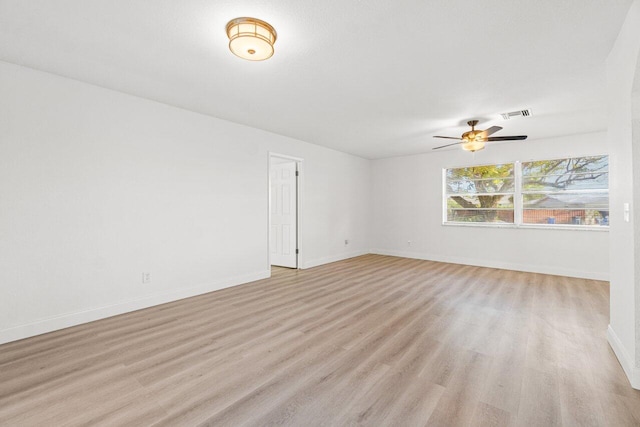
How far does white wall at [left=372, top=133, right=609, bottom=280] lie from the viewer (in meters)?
5.24

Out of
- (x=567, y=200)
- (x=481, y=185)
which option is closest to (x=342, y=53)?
(x=481, y=185)

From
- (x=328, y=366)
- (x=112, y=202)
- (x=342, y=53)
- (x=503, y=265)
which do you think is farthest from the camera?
(x=503, y=265)

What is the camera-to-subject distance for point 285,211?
6.10 m

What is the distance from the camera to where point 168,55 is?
2613 mm

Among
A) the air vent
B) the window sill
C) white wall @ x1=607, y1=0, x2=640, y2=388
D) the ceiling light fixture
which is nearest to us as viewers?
white wall @ x1=607, y1=0, x2=640, y2=388

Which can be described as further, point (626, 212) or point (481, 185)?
point (481, 185)

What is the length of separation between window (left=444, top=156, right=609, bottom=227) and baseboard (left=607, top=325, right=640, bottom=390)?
11.9 feet

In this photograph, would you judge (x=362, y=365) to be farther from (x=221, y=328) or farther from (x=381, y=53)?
(x=381, y=53)

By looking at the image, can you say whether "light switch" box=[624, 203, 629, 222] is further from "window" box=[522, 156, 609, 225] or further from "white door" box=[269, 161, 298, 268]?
"white door" box=[269, 161, 298, 268]

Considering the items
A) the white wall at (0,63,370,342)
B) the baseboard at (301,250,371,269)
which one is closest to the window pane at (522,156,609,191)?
the baseboard at (301,250,371,269)

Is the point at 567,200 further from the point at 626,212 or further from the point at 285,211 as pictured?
the point at 285,211

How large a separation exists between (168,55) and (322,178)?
163 inches

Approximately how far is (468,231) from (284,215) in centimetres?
414

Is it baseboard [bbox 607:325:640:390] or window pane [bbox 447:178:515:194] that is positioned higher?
window pane [bbox 447:178:515:194]
